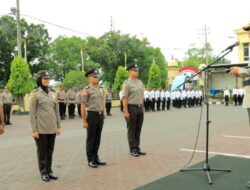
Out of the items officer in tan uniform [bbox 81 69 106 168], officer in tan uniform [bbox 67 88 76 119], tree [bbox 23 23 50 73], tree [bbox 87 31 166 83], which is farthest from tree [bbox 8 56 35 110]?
tree [bbox 87 31 166 83]

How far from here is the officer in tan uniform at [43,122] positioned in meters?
6.25

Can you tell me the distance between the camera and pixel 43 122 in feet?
20.6

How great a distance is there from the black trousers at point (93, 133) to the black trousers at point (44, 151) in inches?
40.2

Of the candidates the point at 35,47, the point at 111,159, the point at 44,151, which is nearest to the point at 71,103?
the point at 111,159

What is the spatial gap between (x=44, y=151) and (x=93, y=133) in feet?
4.08

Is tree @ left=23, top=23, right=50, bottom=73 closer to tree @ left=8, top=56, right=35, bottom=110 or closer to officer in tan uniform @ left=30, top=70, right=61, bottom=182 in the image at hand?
tree @ left=8, top=56, right=35, bottom=110

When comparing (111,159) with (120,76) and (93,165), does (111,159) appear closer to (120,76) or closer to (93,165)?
(93,165)

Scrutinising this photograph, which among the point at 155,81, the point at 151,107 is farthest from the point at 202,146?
the point at 155,81

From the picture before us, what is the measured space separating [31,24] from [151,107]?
23.6 metres

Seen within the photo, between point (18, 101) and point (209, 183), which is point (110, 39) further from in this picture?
point (209, 183)

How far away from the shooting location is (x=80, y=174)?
6672 mm

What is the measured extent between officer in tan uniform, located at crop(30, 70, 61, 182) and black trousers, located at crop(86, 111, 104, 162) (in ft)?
A: 3.10

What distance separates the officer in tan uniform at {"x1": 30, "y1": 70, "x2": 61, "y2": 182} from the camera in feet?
20.5

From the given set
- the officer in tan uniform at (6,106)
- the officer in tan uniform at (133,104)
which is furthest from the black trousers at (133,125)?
the officer in tan uniform at (6,106)
